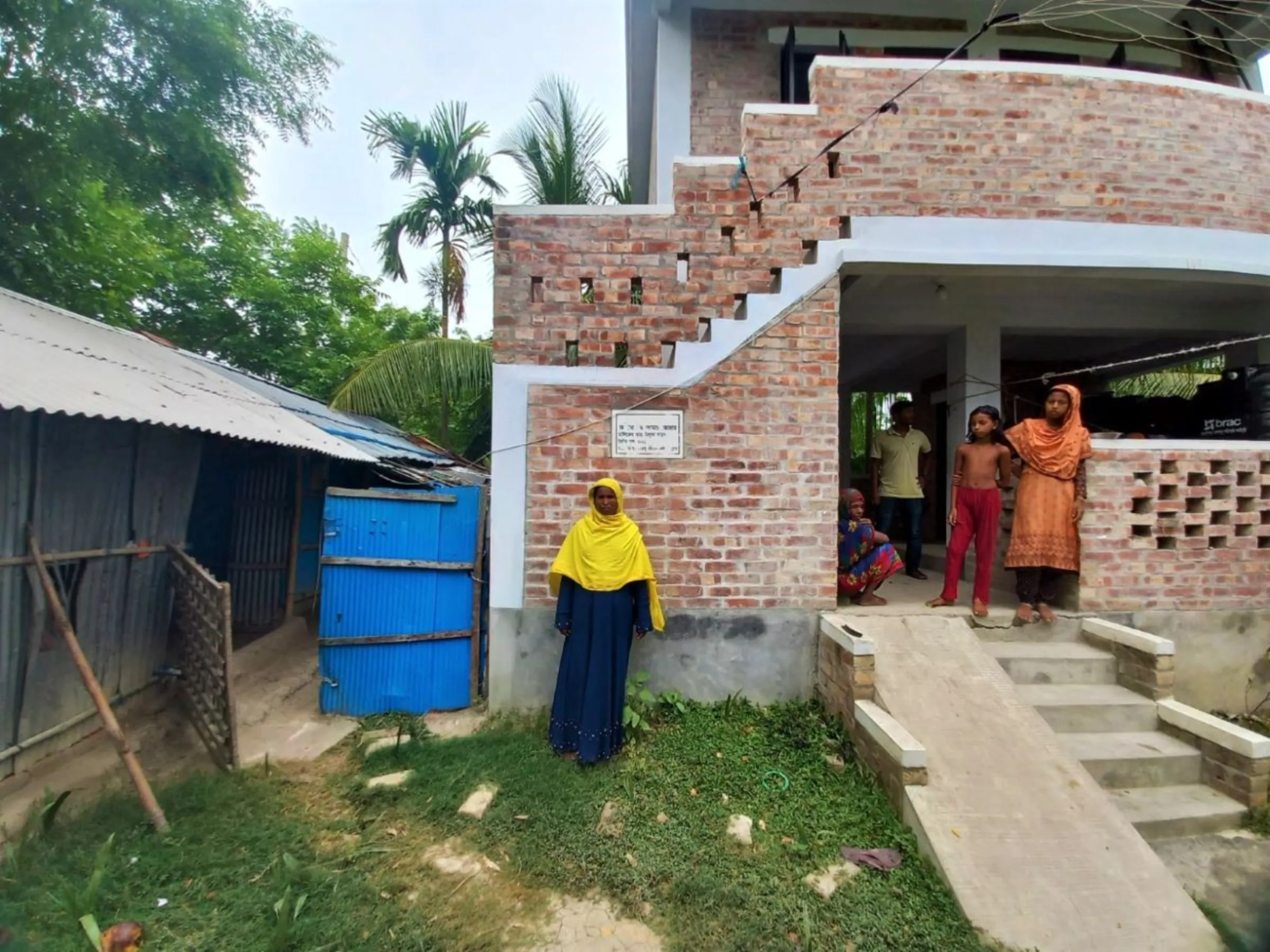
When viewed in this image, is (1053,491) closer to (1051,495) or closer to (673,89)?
(1051,495)

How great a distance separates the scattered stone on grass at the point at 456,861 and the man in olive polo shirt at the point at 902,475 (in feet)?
13.8

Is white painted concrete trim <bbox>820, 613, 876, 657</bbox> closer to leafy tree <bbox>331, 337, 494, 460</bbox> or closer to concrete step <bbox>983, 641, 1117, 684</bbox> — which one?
concrete step <bbox>983, 641, 1117, 684</bbox>

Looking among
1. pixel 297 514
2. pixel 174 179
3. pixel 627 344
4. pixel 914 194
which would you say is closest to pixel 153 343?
pixel 297 514

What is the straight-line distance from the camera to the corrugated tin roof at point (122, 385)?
2906 millimetres

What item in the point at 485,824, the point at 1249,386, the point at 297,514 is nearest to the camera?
the point at 485,824

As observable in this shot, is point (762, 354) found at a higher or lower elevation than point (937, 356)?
lower

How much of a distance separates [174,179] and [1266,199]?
11.1 m

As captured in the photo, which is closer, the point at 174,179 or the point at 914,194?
the point at 914,194

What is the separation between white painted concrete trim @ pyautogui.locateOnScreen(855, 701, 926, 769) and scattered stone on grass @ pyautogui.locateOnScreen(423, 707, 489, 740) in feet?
7.79

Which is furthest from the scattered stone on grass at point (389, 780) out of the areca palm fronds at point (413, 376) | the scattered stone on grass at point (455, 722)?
the areca palm fronds at point (413, 376)

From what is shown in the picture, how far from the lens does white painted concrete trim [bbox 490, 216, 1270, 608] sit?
3887 millimetres

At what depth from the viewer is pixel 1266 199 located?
448cm

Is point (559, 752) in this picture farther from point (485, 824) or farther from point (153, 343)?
point (153, 343)

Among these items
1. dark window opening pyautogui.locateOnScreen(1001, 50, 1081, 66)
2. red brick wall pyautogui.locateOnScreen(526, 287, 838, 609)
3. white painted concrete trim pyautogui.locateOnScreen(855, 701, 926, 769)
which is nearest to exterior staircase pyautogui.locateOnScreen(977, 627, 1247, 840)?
white painted concrete trim pyautogui.locateOnScreen(855, 701, 926, 769)
